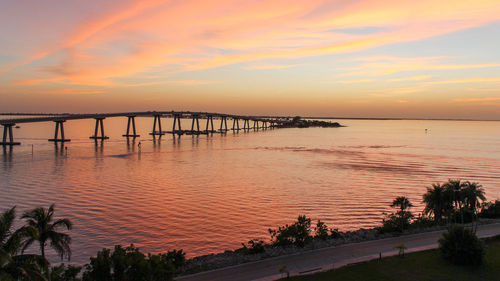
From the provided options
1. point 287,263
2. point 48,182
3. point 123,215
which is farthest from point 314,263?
point 48,182

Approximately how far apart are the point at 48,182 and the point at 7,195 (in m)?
9.39

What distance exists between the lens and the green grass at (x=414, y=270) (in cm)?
2127

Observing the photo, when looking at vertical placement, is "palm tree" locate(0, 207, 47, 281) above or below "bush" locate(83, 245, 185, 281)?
above

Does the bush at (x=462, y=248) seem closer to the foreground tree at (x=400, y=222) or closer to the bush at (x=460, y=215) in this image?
the foreground tree at (x=400, y=222)

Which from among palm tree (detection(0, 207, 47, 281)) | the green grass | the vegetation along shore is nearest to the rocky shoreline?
the vegetation along shore

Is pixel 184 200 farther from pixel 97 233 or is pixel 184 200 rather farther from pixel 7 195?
pixel 7 195

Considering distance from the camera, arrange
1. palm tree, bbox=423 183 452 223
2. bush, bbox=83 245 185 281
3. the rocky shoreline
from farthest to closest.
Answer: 1. palm tree, bbox=423 183 452 223
2. the rocky shoreline
3. bush, bbox=83 245 185 281

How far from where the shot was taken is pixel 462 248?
2338cm

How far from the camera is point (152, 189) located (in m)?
51.5

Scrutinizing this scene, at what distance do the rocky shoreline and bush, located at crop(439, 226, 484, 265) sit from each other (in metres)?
5.86

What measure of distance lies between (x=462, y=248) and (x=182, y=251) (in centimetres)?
1974

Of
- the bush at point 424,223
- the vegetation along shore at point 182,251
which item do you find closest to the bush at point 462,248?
the vegetation along shore at point 182,251

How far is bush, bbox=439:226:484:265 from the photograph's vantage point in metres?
23.4

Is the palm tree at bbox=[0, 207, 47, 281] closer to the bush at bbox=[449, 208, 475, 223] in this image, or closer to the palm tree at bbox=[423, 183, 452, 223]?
the palm tree at bbox=[423, 183, 452, 223]
